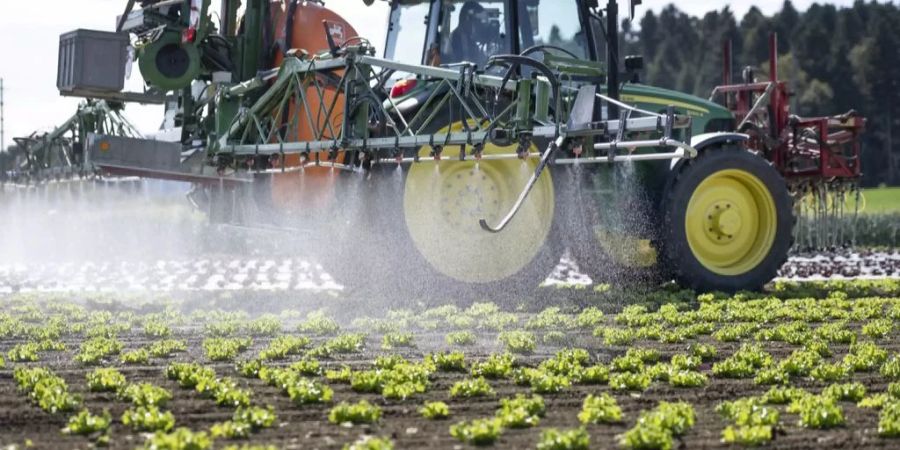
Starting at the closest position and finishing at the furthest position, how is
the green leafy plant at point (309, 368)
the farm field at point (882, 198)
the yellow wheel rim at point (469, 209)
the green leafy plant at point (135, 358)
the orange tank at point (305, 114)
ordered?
the green leafy plant at point (309, 368) < the green leafy plant at point (135, 358) < the yellow wheel rim at point (469, 209) < the orange tank at point (305, 114) < the farm field at point (882, 198)

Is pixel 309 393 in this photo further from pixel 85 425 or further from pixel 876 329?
pixel 876 329

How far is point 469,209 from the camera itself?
1286cm

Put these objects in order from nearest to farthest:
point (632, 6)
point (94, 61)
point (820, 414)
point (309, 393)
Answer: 1. point (820, 414)
2. point (309, 393)
3. point (632, 6)
4. point (94, 61)

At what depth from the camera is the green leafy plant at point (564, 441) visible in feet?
19.2

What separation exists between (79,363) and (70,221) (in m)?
9.79

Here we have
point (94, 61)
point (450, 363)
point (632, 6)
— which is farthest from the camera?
point (94, 61)

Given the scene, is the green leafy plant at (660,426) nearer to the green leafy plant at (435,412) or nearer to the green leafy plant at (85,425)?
the green leafy plant at (435,412)

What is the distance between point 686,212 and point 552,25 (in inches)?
90.8

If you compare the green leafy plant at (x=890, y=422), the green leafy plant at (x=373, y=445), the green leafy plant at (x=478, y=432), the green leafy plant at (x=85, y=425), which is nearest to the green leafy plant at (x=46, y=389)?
the green leafy plant at (x=85, y=425)

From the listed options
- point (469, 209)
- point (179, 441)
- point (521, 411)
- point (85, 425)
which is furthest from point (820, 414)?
point (469, 209)

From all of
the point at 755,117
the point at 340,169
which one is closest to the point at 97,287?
the point at 340,169

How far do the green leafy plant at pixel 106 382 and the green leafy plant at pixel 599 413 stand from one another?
2.59 meters

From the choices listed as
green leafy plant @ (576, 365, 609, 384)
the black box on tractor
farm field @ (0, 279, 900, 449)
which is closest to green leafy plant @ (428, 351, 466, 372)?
farm field @ (0, 279, 900, 449)

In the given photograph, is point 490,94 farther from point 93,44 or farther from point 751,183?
point 93,44
